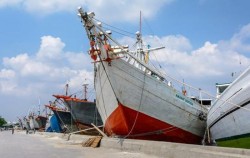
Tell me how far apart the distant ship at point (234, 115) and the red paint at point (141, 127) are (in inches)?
94.8

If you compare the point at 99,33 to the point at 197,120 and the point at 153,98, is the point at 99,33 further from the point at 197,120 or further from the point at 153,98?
the point at 197,120

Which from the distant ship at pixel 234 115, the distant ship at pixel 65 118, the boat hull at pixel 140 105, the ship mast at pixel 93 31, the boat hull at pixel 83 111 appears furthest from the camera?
the distant ship at pixel 65 118

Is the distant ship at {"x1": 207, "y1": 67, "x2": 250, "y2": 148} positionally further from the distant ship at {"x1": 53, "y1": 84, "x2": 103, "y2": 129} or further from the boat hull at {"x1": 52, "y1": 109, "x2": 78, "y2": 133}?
the boat hull at {"x1": 52, "y1": 109, "x2": 78, "y2": 133}

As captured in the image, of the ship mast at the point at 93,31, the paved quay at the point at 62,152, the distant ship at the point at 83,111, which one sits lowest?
the paved quay at the point at 62,152

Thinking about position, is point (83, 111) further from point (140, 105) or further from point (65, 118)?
point (140, 105)

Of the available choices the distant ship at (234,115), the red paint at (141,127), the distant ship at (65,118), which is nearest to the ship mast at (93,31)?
the red paint at (141,127)

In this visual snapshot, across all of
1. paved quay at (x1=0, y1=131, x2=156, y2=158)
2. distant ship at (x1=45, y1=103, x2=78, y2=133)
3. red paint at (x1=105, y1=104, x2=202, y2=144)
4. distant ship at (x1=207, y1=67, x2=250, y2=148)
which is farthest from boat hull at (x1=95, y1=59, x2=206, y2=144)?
distant ship at (x1=45, y1=103, x2=78, y2=133)

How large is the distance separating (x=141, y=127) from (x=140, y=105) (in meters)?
0.98

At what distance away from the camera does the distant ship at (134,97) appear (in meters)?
14.4

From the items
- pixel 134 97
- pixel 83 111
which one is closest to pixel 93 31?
pixel 134 97

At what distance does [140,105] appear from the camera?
47.8ft

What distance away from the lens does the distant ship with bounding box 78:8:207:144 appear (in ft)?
47.1

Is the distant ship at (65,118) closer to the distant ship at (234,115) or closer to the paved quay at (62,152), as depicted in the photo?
the paved quay at (62,152)

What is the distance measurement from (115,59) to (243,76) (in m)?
5.77
